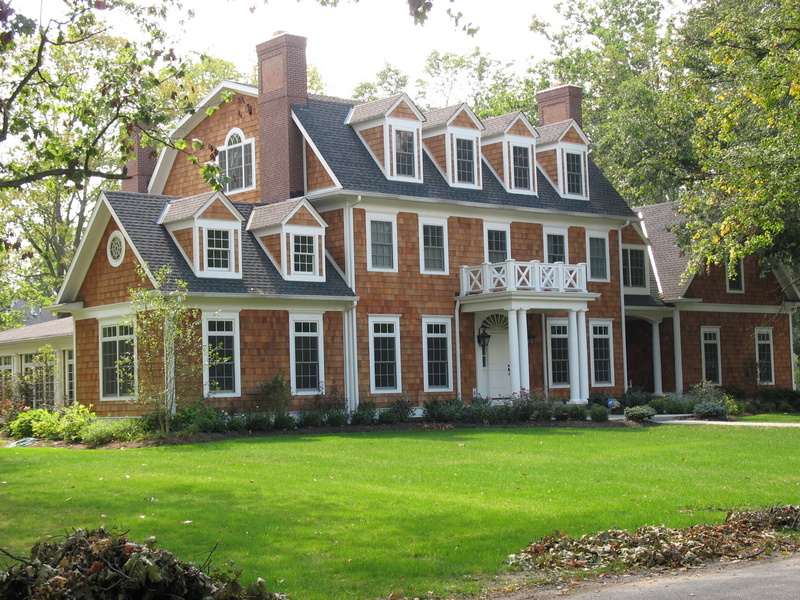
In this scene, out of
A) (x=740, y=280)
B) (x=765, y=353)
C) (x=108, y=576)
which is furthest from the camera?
(x=765, y=353)

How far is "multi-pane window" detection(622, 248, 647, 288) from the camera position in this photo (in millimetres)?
35938

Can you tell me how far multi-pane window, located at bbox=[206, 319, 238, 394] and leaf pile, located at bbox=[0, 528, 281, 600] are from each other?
17713mm

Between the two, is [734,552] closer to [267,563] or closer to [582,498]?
[582,498]

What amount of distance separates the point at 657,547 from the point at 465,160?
72.6 ft

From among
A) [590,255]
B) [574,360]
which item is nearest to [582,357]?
[574,360]

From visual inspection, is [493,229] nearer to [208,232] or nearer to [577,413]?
[577,413]

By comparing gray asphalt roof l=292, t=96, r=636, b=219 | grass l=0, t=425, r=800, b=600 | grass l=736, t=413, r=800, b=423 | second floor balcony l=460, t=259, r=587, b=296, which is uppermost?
gray asphalt roof l=292, t=96, r=636, b=219

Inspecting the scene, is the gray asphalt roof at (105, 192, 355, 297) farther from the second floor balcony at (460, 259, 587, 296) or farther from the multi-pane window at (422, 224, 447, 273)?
the second floor balcony at (460, 259, 587, 296)

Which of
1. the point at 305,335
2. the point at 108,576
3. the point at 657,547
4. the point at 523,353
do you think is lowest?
the point at 657,547

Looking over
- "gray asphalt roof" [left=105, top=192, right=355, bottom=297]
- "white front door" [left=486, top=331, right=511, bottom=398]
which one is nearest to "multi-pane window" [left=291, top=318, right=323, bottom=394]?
"gray asphalt roof" [left=105, top=192, right=355, bottom=297]

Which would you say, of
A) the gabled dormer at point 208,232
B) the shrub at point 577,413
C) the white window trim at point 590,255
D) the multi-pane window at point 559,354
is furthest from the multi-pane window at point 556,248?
the gabled dormer at point 208,232

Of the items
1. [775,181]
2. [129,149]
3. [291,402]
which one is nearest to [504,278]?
[291,402]

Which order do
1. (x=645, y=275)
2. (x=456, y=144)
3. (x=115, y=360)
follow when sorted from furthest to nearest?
(x=645, y=275), (x=456, y=144), (x=115, y=360)

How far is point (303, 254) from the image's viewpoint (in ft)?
89.0
